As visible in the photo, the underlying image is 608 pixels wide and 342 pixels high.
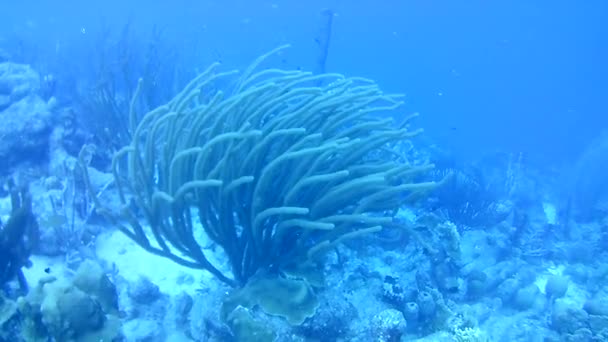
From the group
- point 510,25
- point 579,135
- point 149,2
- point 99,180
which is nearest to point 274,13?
point 149,2

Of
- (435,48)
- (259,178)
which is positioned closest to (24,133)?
(259,178)

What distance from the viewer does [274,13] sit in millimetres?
104000

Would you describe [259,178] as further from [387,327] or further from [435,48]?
[435,48]

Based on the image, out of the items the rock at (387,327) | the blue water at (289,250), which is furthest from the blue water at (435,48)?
the rock at (387,327)

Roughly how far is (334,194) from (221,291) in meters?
1.44

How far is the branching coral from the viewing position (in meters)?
3.77

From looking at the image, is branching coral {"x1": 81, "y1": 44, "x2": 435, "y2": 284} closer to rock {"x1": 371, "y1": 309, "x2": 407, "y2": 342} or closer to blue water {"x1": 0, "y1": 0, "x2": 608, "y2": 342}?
blue water {"x1": 0, "y1": 0, "x2": 608, "y2": 342}

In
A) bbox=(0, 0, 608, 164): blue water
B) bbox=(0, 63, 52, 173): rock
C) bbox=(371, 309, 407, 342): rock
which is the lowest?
bbox=(371, 309, 407, 342): rock

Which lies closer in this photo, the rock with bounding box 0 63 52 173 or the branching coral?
the branching coral

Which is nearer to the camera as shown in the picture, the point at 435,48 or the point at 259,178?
the point at 259,178

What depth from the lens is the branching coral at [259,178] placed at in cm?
377

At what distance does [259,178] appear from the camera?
3820 mm

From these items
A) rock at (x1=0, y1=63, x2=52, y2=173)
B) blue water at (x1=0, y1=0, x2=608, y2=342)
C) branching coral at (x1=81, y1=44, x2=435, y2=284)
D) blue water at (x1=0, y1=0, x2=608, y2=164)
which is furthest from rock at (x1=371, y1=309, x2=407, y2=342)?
blue water at (x1=0, y1=0, x2=608, y2=164)

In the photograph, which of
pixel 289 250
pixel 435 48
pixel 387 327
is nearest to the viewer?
pixel 387 327
